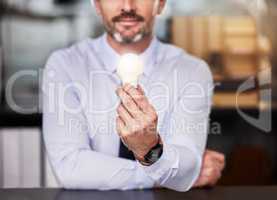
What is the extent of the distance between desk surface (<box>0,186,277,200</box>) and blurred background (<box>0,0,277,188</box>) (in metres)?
1.07

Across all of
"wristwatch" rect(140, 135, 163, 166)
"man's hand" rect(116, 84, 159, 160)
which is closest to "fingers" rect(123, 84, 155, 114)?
"man's hand" rect(116, 84, 159, 160)

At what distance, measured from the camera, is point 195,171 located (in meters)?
1.39

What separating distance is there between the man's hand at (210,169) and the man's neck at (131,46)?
32cm

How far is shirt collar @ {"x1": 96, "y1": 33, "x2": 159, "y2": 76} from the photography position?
152 cm

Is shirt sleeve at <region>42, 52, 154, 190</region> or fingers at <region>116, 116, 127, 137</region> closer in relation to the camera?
fingers at <region>116, 116, 127, 137</region>

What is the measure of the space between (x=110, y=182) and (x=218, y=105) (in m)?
1.20

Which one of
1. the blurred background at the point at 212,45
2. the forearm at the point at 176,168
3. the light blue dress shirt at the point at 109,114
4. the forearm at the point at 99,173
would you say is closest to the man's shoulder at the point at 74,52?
the light blue dress shirt at the point at 109,114

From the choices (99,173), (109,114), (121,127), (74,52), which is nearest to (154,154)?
(121,127)

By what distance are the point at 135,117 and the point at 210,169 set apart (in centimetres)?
48

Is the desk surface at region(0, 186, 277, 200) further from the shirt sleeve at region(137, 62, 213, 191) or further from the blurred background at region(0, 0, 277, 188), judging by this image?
the blurred background at region(0, 0, 277, 188)

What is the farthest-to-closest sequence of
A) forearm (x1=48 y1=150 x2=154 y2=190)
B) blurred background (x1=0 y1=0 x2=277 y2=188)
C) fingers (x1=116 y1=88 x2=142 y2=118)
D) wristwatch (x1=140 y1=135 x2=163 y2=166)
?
blurred background (x1=0 y1=0 x2=277 y2=188)
forearm (x1=48 y1=150 x2=154 y2=190)
wristwatch (x1=140 y1=135 x2=163 y2=166)
fingers (x1=116 y1=88 x2=142 y2=118)

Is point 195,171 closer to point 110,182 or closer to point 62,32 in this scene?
point 110,182

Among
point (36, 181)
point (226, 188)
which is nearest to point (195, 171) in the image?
point (226, 188)

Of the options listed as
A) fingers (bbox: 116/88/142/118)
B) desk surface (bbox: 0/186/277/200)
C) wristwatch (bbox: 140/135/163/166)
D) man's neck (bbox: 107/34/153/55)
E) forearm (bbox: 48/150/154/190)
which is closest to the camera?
fingers (bbox: 116/88/142/118)
